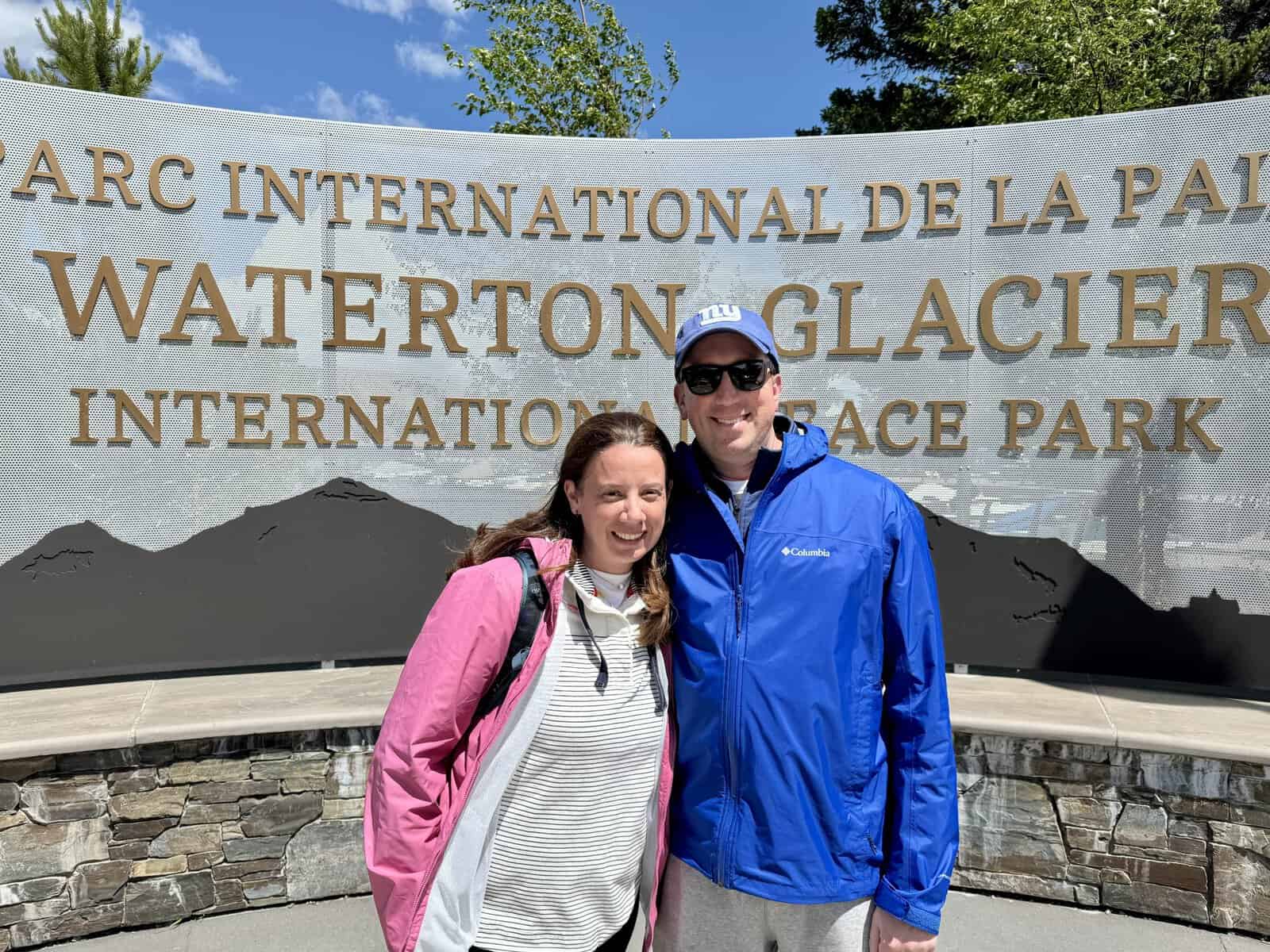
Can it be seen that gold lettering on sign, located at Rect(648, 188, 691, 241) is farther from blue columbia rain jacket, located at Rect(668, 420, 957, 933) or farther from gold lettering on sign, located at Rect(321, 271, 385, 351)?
blue columbia rain jacket, located at Rect(668, 420, 957, 933)

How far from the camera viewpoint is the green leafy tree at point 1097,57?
27.3ft

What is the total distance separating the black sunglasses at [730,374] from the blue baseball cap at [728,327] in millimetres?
29

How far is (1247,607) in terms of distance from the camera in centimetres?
334

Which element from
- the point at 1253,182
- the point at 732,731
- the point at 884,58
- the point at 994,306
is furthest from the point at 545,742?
the point at 884,58

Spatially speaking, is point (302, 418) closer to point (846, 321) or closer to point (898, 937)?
point (846, 321)

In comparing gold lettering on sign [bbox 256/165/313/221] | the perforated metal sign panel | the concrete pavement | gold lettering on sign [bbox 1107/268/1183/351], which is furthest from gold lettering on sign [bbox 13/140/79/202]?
gold lettering on sign [bbox 1107/268/1183/351]

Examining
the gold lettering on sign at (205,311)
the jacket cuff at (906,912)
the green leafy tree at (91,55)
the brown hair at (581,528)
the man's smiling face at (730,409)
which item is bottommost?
the jacket cuff at (906,912)

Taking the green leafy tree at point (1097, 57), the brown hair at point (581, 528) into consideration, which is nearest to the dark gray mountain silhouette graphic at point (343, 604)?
the brown hair at point (581, 528)

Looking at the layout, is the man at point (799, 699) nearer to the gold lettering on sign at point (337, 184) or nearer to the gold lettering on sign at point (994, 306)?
the gold lettering on sign at point (994, 306)

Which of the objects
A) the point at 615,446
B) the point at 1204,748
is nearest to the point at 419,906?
the point at 615,446

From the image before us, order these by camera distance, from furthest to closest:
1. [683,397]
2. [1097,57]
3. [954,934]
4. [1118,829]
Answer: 1. [1097,57]
2. [1118,829]
3. [954,934]
4. [683,397]

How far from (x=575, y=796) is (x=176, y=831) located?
203 centimetres

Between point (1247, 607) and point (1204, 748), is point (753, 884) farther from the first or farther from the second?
point (1247, 607)

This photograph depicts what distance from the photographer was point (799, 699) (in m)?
1.34
